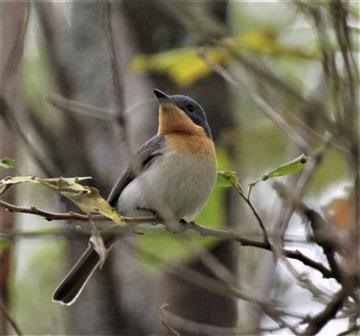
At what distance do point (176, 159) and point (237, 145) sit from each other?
2044mm

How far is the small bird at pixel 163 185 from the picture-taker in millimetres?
4625

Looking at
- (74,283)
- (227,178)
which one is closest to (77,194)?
(227,178)

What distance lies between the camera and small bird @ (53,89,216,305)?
4.62m

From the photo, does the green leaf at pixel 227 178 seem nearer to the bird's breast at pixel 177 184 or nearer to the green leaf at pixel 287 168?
the green leaf at pixel 287 168

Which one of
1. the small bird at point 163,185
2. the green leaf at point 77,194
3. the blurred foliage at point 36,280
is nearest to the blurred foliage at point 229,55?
the small bird at point 163,185

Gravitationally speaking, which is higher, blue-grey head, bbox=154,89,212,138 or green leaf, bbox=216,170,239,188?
green leaf, bbox=216,170,239,188

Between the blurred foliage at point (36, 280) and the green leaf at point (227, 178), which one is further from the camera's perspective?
the blurred foliage at point (36, 280)

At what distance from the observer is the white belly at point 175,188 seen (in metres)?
4.71

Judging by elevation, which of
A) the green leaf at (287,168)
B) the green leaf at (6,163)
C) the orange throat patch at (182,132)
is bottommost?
the orange throat patch at (182,132)

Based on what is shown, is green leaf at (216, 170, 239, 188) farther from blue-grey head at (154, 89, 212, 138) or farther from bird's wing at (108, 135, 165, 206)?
blue-grey head at (154, 89, 212, 138)

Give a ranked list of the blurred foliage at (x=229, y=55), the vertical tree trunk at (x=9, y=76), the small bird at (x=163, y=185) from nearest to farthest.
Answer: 1. the vertical tree trunk at (x=9, y=76)
2. the small bird at (x=163, y=185)
3. the blurred foliage at (x=229, y=55)

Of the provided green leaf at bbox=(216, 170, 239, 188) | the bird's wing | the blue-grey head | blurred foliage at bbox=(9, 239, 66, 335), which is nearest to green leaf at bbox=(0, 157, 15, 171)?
green leaf at bbox=(216, 170, 239, 188)

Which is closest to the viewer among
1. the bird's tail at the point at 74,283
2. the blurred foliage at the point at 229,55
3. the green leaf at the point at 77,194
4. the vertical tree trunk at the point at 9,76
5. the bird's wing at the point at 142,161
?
the green leaf at the point at 77,194

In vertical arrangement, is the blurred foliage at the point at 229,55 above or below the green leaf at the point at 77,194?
below
